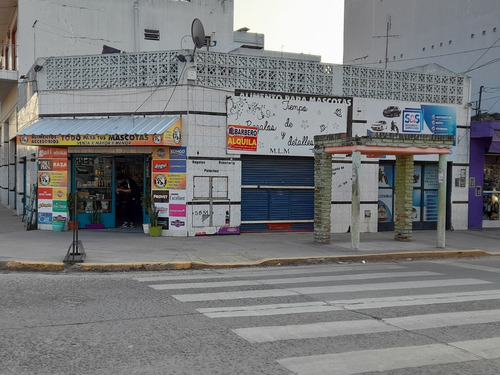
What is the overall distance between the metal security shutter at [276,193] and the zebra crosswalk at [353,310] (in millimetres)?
5466

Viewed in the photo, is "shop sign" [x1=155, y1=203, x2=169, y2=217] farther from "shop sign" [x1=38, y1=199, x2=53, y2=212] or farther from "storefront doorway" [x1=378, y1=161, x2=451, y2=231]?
"storefront doorway" [x1=378, y1=161, x2=451, y2=231]

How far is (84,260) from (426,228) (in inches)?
507

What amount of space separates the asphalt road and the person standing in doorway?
7.23 meters

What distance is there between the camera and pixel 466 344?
575 centimetres

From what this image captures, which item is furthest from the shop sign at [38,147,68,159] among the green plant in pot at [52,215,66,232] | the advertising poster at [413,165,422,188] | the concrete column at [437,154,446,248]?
the advertising poster at [413,165,422,188]

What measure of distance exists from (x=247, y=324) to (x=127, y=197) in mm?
11670

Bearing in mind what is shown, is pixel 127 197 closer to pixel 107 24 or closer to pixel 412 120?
pixel 107 24

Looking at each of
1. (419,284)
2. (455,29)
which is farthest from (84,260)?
(455,29)

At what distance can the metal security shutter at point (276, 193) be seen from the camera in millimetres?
16281

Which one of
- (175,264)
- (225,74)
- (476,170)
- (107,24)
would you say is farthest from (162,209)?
(476,170)

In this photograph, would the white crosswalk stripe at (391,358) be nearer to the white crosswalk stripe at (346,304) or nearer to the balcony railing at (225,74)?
the white crosswalk stripe at (346,304)

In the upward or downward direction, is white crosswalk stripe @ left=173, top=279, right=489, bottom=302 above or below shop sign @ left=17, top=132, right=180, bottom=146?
below

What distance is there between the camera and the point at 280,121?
16328 mm

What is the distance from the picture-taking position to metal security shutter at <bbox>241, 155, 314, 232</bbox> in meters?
16.3
